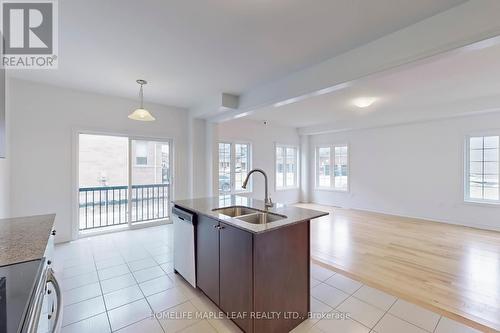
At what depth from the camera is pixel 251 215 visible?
222cm

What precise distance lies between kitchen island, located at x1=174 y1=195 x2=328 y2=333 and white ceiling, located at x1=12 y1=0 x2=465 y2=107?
181 cm

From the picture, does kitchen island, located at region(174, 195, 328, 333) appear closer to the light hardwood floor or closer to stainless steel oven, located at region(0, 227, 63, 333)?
stainless steel oven, located at region(0, 227, 63, 333)

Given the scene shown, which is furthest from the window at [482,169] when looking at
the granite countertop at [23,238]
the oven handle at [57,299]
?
the granite countertop at [23,238]

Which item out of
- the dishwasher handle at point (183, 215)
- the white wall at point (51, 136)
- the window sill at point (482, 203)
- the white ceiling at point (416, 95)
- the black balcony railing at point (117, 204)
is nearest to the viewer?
the dishwasher handle at point (183, 215)

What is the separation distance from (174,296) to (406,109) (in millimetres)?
6071

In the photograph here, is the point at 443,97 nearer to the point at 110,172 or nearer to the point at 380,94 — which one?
the point at 380,94

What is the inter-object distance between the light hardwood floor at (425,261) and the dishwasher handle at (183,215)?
77.7 inches

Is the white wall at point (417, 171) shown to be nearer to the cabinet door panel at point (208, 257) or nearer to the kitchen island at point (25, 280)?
the cabinet door panel at point (208, 257)

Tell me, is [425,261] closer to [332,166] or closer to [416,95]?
[416,95]

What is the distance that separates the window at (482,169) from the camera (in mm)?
4754

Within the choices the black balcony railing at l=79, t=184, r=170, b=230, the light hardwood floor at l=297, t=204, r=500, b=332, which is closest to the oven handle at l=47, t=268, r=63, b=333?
the light hardwood floor at l=297, t=204, r=500, b=332

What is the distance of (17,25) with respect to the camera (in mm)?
2146

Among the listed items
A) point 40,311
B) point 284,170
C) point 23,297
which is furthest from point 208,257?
point 284,170

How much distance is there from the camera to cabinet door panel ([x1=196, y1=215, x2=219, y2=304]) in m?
2.09
